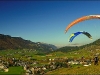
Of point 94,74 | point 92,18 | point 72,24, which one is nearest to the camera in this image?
point 92,18

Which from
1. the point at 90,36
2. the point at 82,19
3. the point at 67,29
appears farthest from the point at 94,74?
the point at 82,19

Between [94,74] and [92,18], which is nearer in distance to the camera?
[92,18]

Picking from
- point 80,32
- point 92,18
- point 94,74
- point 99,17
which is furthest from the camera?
point 94,74

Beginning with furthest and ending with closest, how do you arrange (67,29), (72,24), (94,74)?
(94,74) < (67,29) < (72,24)

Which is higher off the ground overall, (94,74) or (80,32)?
(80,32)

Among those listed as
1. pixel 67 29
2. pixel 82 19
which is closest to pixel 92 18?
pixel 82 19

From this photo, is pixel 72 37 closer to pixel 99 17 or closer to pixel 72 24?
pixel 72 24

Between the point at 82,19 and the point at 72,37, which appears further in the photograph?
the point at 72,37

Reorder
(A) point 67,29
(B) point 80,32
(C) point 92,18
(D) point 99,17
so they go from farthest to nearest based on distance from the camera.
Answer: (B) point 80,32 < (A) point 67,29 < (C) point 92,18 < (D) point 99,17

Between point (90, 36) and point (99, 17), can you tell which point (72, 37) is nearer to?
point (90, 36)
